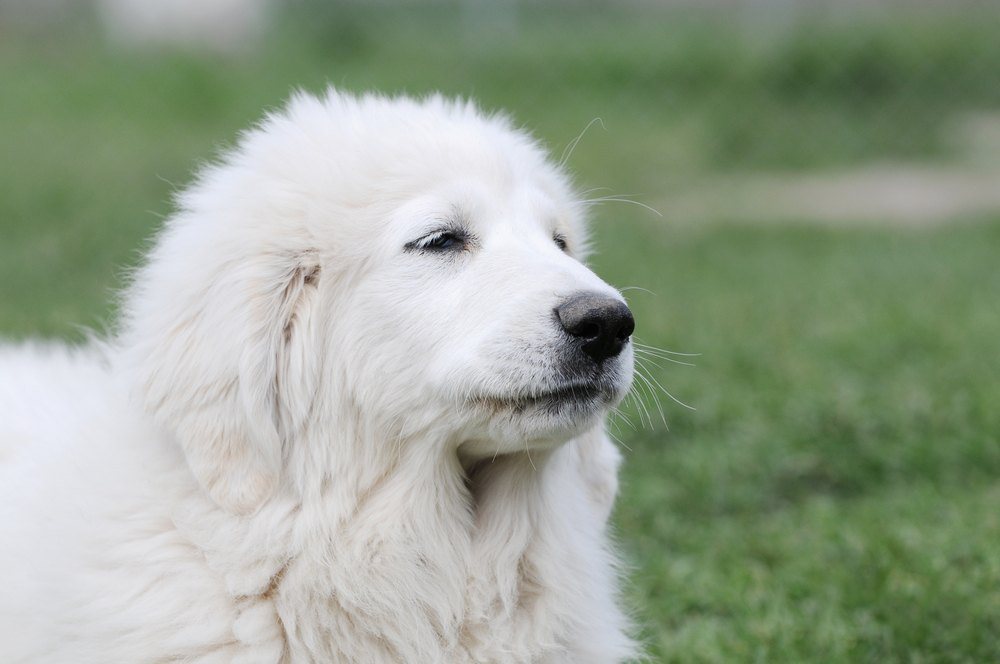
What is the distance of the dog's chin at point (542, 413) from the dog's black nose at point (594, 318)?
0.39 ft

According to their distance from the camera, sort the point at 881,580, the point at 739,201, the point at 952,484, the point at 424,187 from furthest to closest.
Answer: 1. the point at 739,201
2. the point at 952,484
3. the point at 881,580
4. the point at 424,187

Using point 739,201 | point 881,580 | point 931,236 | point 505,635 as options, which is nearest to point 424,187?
point 505,635

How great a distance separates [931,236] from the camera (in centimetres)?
1052

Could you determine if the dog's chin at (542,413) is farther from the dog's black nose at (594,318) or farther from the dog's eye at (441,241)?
the dog's eye at (441,241)

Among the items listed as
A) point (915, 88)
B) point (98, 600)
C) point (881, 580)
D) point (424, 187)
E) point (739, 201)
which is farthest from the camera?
point (915, 88)

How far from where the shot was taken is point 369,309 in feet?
10.4

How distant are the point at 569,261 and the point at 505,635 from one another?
96cm

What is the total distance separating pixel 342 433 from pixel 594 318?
0.72 m

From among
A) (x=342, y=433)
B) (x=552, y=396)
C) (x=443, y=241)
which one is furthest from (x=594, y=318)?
(x=342, y=433)

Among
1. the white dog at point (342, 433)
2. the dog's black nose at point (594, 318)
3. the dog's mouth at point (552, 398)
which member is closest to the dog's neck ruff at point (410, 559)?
the white dog at point (342, 433)

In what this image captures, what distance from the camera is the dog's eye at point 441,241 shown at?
3.18 meters

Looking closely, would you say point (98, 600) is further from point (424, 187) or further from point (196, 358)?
point (424, 187)

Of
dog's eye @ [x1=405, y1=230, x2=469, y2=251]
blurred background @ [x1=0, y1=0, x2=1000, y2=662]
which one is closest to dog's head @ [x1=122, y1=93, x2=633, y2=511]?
dog's eye @ [x1=405, y1=230, x2=469, y2=251]

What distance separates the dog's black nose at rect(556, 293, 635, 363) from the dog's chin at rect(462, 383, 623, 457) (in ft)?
0.39
